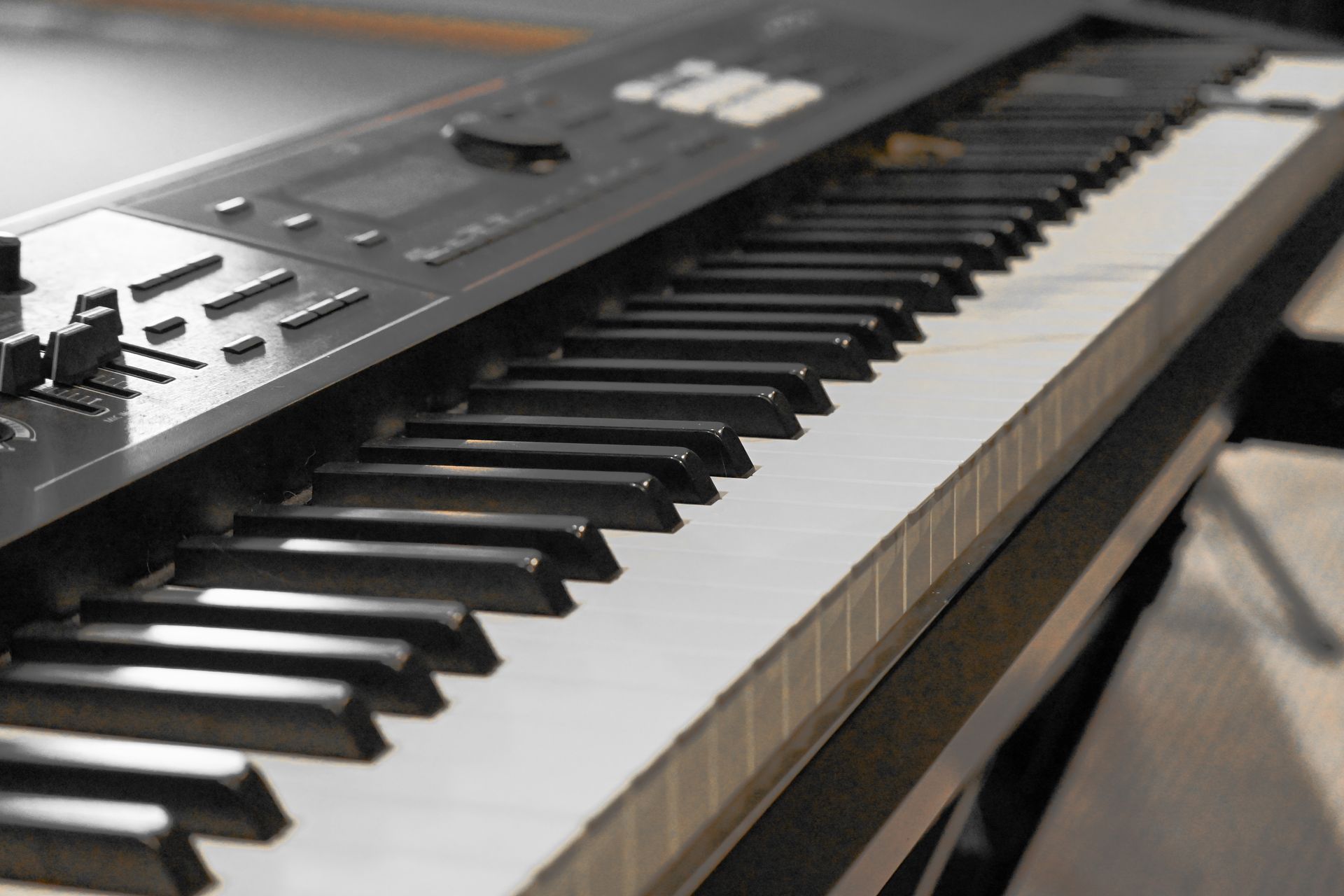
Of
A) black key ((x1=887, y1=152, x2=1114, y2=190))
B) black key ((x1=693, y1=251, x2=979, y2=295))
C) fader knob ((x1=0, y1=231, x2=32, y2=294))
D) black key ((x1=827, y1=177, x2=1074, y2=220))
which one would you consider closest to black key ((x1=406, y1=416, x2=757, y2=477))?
fader knob ((x1=0, y1=231, x2=32, y2=294))

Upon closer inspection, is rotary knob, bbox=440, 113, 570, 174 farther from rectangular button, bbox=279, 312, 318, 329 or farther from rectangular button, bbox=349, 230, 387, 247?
rectangular button, bbox=279, 312, 318, 329

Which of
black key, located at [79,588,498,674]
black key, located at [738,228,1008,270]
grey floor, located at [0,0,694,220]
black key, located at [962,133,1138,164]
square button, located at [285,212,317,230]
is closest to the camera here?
black key, located at [79,588,498,674]

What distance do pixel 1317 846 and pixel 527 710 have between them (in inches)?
56.1

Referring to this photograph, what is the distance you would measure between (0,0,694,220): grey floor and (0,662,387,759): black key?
16.7 inches

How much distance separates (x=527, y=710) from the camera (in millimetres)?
493

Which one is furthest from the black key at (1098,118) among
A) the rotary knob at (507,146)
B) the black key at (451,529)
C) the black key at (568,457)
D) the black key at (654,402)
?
the black key at (451,529)

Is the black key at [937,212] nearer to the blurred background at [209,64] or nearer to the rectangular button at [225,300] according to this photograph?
the blurred background at [209,64]

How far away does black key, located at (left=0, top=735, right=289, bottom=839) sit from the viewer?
43 centimetres

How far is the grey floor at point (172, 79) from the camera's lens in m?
0.96

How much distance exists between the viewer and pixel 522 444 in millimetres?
721

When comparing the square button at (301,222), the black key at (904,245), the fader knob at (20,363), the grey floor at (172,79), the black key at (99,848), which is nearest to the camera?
the black key at (99,848)

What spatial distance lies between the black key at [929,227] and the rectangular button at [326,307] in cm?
47

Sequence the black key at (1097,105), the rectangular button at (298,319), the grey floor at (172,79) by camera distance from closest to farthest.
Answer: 1. the rectangular button at (298,319)
2. the grey floor at (172,79)
3. the black key at (1097,105)

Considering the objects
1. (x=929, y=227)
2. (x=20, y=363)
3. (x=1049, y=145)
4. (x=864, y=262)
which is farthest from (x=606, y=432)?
(x=1049, y=145)
